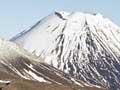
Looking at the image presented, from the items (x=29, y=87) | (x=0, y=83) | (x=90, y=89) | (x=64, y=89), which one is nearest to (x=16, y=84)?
(x=29, y=87)

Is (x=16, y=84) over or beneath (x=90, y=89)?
over

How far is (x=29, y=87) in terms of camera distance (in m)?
78.6

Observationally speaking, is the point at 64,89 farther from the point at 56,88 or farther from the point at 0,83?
the point at 0,83

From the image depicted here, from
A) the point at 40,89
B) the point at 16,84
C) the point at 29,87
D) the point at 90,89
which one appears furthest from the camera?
the point at 90,89

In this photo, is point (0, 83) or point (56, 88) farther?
point (56, 88)

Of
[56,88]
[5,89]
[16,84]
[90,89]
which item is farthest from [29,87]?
[90,89]

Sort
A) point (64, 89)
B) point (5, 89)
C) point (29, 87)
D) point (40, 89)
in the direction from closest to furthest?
point (5, 89), point (29, 87), point (40, 89), point (64, 89)

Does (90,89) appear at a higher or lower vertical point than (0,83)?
lower

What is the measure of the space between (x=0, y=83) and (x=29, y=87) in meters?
20.1

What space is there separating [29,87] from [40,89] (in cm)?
1049

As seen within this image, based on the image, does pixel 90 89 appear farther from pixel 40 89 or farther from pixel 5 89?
pixel 5 89

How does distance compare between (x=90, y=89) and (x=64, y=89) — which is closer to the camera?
(x=64, y=89)

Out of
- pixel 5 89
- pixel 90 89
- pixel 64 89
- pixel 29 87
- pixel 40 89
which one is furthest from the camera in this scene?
pixel 90 89

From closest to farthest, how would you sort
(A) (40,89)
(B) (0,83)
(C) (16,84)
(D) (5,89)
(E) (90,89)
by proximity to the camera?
(B) (0,83) < (D) (5,89) < (C) (16,84) < (A) (40,89) < (E) (90,89)
